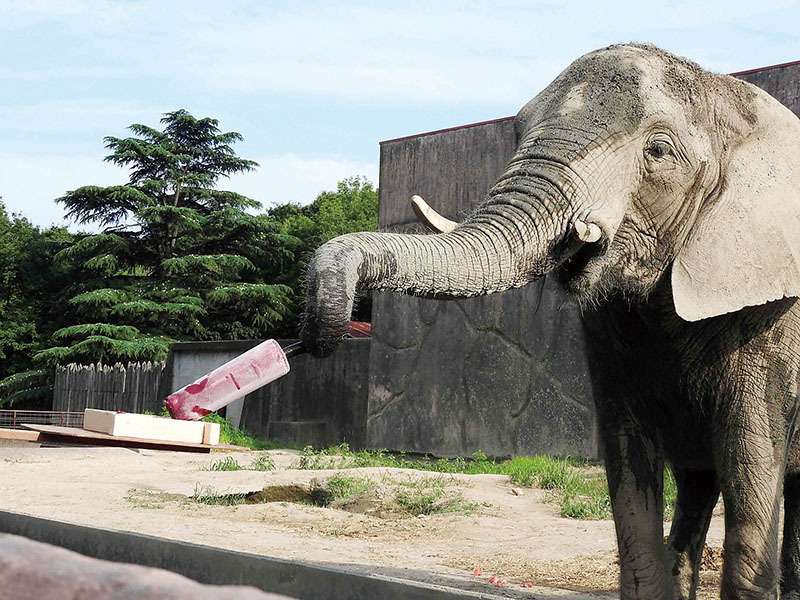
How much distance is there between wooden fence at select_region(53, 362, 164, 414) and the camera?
23016 millimetres

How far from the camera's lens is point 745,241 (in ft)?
12.6

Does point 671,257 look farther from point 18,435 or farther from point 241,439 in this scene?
point 241,439

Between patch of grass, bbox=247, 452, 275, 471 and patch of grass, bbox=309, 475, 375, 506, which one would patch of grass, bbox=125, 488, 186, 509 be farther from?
patch of grass, bbox=247, 452, 275, 471

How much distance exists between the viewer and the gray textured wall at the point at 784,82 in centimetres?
Answer: 1050

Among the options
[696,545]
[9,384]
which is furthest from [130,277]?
[696,545]

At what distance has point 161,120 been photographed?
33.8 m

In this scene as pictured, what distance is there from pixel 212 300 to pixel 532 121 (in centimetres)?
2777

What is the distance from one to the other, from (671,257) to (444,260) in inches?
39.7

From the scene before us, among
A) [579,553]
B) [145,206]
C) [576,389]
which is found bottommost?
[579,553]

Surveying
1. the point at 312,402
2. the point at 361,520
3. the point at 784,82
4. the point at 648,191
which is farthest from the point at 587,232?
the point at 312,402

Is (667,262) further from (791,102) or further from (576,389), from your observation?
(576,389)

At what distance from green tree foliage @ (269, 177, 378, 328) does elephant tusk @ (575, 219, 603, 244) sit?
2942cm

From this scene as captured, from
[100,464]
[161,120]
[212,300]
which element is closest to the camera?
[100,464]

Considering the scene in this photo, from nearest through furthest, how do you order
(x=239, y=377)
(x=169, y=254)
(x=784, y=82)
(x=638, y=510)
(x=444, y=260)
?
(x=444, y=260), (x=638, y=510), (x=784, y=82), (x=239, y=377), (x=169, y=254)
